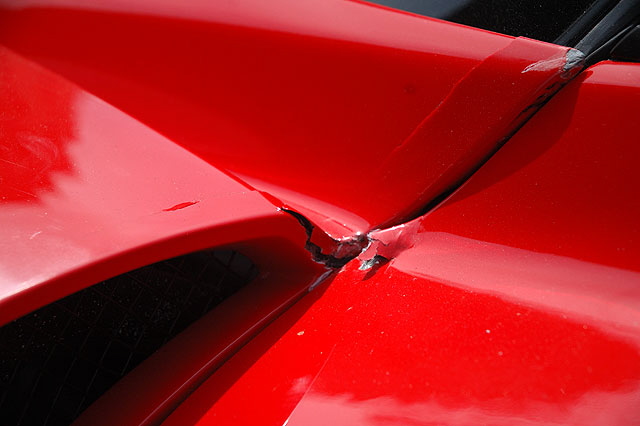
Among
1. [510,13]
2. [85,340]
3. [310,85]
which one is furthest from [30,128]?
[510,13]

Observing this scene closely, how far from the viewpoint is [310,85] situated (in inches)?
41.2

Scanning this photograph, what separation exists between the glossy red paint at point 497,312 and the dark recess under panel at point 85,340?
0.34 meters

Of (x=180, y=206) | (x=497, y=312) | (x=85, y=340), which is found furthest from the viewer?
(x=85, y=340)

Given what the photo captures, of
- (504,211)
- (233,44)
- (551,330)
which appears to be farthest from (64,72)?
(551,330)

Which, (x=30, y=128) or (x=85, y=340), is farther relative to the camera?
(x=85, y=340)

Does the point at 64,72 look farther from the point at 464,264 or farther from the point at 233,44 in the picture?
the point at 464,264

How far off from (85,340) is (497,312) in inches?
30.0

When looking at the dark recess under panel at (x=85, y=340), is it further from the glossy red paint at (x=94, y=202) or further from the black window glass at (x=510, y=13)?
the black window glass at (x=510, y=13)

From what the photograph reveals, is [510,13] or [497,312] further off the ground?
[510,13]

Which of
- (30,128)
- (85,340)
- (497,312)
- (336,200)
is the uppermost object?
(30,128)

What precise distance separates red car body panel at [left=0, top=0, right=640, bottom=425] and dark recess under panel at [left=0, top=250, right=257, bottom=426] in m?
0.16

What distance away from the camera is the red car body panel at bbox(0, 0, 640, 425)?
615 millimetres

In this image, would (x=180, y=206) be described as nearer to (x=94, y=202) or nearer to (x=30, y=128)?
(x=94, y=202)

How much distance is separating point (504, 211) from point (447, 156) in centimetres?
16
